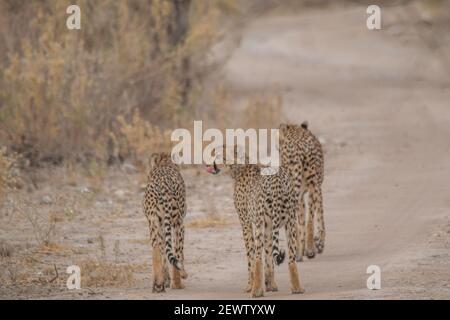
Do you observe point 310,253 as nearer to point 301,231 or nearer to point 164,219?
point 301,231

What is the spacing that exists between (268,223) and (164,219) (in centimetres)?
83

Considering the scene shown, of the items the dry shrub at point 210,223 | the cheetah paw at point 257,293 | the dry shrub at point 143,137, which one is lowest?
the cheetah paw at point 257,293

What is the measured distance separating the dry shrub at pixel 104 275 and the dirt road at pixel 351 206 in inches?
5.9

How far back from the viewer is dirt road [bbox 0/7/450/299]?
407 inches

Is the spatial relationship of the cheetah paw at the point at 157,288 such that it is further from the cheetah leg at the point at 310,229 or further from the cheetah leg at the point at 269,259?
the cheetah leg at the point at 310,229

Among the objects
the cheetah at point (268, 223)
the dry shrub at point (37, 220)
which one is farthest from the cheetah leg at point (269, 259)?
the dry shrub at point (37, 220)

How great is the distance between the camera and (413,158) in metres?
16.8

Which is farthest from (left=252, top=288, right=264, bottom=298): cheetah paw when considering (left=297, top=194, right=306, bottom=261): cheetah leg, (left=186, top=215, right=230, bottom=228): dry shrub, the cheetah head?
(left=186, top=215, right=230, bottom=228): dry shrub

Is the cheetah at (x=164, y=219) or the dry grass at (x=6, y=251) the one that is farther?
the dry grass at (x=6, y=251)

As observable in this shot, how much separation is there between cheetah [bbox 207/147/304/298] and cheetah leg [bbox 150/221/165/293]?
26.3 inches

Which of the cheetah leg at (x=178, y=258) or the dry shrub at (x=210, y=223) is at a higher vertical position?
the dry shrub at (x=210, y=223)

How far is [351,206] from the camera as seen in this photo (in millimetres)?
14070

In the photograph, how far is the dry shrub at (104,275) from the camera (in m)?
10.5
